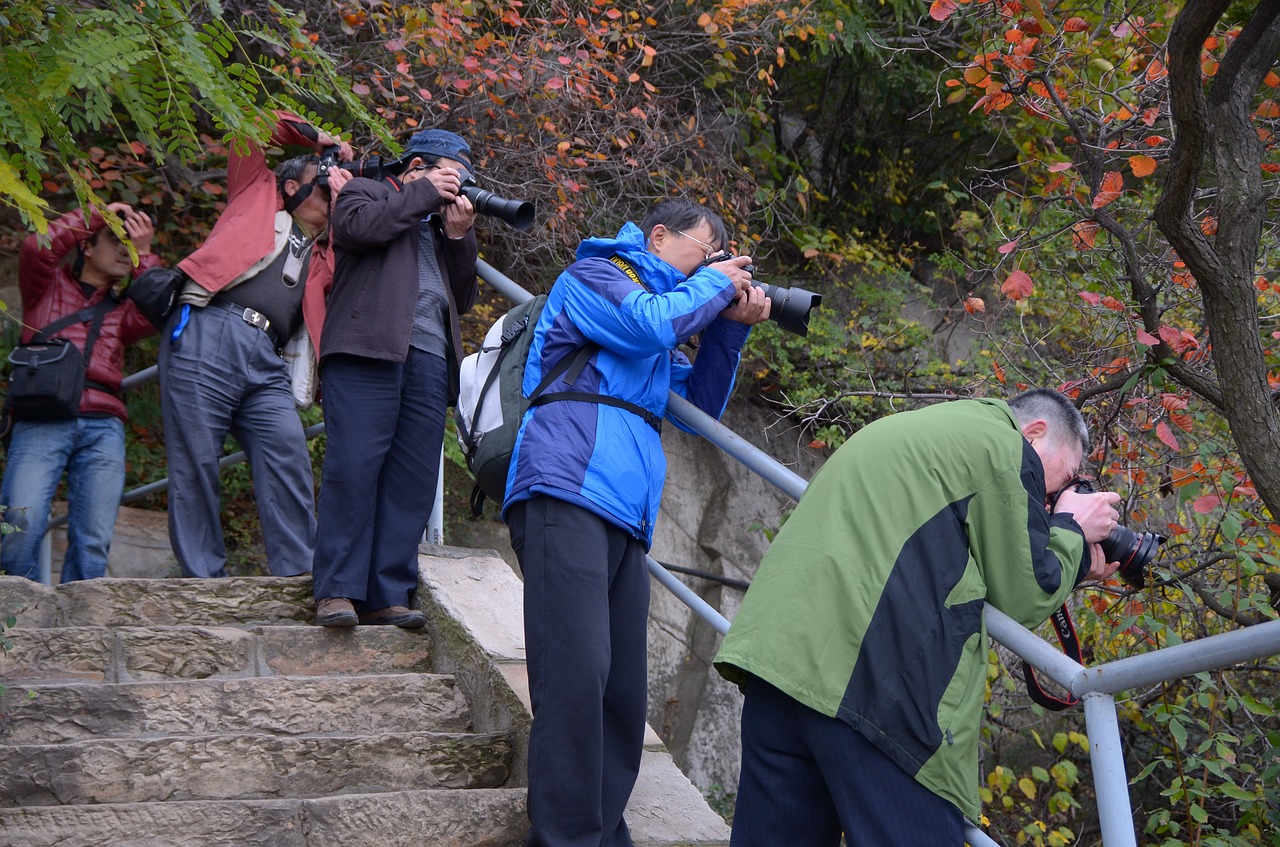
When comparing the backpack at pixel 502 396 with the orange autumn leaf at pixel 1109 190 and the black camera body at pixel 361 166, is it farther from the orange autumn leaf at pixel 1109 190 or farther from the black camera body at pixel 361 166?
the orange autumn leaf at pixel 1109 190

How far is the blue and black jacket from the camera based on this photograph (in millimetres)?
2549

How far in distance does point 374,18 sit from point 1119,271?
336 cm

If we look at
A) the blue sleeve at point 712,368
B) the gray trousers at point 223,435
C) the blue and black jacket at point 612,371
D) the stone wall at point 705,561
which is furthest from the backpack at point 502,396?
the stone wall at point 705,561

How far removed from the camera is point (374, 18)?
17.6ft

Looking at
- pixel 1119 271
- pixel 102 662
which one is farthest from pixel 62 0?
pixel 1119 271

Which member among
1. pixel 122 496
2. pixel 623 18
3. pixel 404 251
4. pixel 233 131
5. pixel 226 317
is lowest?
pixel 122 496

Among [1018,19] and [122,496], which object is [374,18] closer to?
[122,496]

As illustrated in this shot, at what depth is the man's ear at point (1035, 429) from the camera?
7.30ft

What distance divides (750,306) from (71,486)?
8.77 feet

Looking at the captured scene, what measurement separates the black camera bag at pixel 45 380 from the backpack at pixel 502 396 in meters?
1.77

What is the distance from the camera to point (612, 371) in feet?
8.78

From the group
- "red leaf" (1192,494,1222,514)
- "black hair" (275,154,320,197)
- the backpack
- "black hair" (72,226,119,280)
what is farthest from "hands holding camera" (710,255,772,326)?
"black hair" (72,226,119,280)

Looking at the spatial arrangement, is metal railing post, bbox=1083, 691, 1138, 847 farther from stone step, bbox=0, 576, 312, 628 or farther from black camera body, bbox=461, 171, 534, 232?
stone step, bbox=0, 576, 312, 628

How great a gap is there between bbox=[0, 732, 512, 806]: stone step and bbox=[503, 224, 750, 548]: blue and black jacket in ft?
2.39
